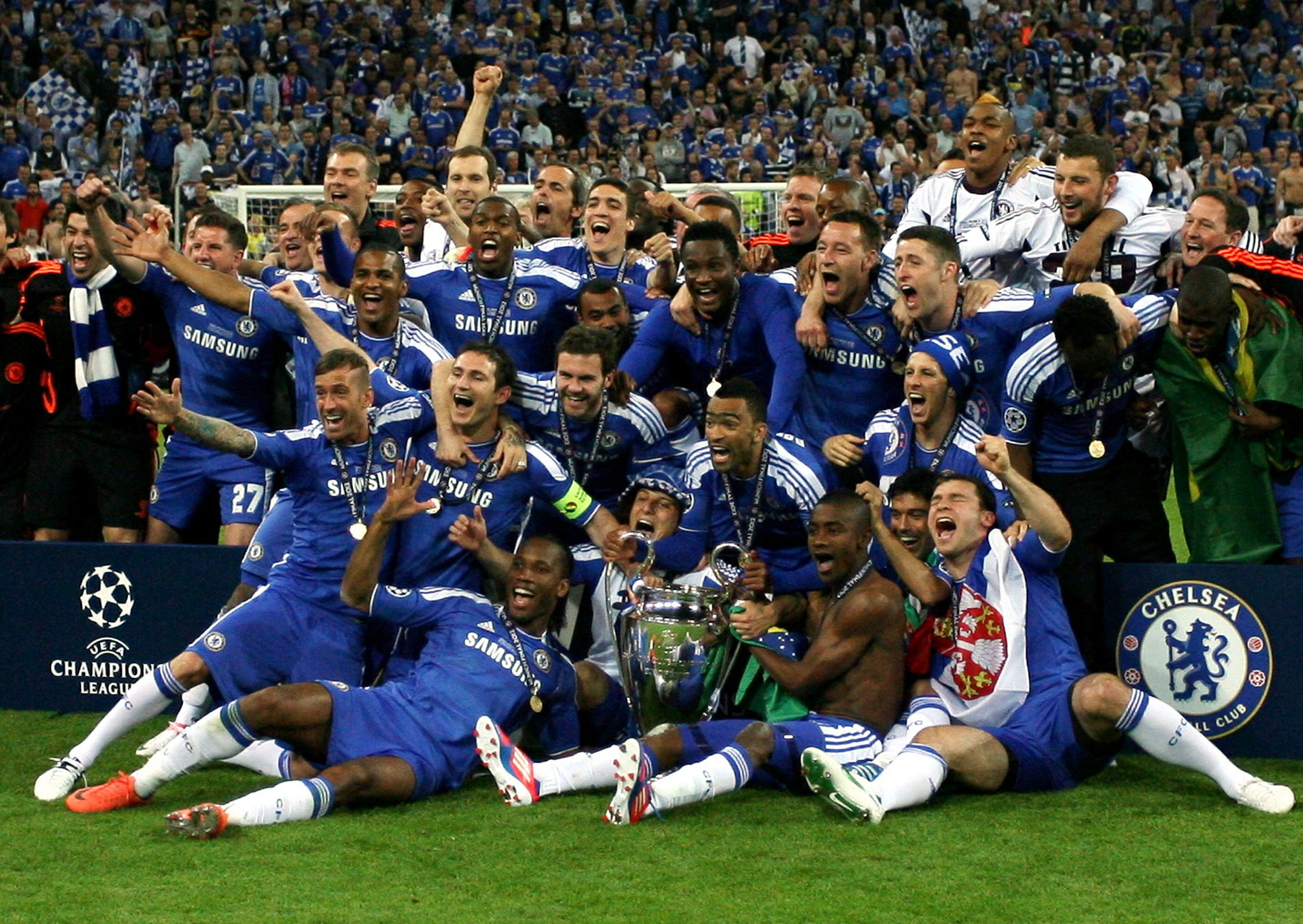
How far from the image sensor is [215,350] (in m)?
7.22

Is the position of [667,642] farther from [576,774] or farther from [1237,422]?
[1237,422]

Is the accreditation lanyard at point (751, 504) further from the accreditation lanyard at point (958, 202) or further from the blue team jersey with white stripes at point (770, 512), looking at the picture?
the accreditation lanyard at point (958, 202)

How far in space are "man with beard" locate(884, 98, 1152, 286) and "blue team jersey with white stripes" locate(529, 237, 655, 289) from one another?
1098 millimetres

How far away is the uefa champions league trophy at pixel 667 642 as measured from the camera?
575 centimetres

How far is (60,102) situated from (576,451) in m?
18.3

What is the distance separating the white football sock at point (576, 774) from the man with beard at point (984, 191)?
2420 millimetres

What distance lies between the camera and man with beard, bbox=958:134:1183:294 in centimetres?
661

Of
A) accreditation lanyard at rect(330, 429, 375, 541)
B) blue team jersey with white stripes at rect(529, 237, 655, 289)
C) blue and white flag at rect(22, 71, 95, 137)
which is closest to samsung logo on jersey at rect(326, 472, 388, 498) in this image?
accreditation lanyard at rect(330, 429, 375, 541)

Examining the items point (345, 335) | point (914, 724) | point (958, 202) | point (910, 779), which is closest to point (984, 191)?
point (958, 202)

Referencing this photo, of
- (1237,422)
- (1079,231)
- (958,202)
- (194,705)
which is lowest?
(194,705)

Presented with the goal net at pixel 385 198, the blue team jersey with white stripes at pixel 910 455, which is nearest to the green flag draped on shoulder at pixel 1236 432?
the blue team jersey with white stripes at pixel 910 455

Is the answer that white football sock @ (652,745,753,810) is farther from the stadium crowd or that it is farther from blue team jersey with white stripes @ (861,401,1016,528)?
blue team jersey with white stripes @ (861,401,1016,528)

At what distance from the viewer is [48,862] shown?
4789 millimetres

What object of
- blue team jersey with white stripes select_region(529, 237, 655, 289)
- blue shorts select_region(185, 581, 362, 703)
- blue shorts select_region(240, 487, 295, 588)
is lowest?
blue shorts select_region(185, 581, 362, 703)
